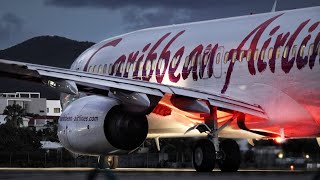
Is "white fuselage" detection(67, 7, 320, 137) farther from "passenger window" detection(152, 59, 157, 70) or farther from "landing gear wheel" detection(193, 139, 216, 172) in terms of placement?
"landing gear wheel" detection(193, 139, 216, 172)

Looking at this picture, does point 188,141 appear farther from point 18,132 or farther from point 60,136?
point 18,132

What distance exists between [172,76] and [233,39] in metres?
2.99

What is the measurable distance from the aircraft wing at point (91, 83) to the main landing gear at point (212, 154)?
594 mm

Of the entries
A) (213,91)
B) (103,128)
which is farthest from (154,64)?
(103,128)

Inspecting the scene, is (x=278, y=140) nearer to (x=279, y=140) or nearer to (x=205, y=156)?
(x=279, y=140)

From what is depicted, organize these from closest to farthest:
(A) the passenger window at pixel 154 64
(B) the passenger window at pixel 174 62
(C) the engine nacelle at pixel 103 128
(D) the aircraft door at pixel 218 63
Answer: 1. (C) the engine nacelle at pixel 103 128
2. (D) the aircraft door at pixel 218 63
3. (B) the passenger window at pixel 174 62
4. (A) the passenger window at pixel 154 64

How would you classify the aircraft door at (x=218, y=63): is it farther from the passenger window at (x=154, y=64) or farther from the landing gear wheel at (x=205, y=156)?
the passenger window at (x=154, y=64)

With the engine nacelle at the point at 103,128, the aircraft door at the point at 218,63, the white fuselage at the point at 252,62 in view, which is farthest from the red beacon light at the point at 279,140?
the engine nacelle at the point at 103,128

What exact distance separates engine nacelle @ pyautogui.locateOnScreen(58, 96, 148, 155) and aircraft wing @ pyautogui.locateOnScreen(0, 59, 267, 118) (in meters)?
0.80

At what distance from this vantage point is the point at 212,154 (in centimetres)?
2641

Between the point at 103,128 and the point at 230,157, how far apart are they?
3785 mm

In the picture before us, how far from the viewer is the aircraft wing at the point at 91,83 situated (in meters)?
24.7

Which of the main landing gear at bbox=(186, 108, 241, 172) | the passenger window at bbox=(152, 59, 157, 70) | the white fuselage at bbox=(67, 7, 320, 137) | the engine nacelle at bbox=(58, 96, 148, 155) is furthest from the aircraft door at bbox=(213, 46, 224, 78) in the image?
the passenger window at bbox=(152, 59, 157, 70)

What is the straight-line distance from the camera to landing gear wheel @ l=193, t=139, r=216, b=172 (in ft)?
86.2
